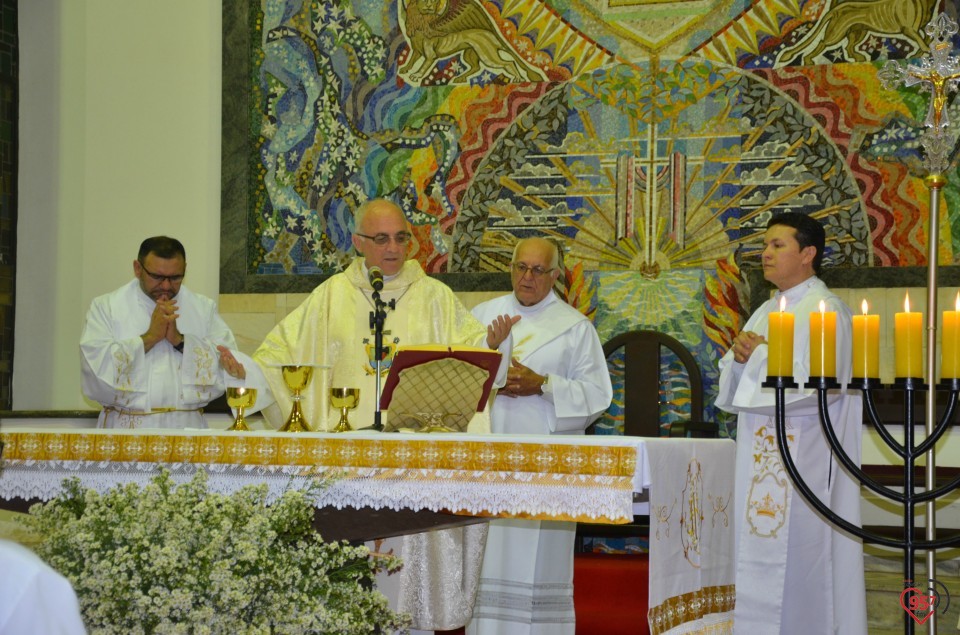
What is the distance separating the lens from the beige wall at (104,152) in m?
8.92

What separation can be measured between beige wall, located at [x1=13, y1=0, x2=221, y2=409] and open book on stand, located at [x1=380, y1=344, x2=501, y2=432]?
187 inches

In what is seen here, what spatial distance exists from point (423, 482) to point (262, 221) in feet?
17.4

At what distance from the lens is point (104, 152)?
9.24 meters

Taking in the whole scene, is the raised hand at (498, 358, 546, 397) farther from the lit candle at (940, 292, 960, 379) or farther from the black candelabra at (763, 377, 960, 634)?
the lit candle at (940, 292, 960, 379)

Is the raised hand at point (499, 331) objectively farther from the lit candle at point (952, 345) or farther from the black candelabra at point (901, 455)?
the lit candle at point (952, 345)

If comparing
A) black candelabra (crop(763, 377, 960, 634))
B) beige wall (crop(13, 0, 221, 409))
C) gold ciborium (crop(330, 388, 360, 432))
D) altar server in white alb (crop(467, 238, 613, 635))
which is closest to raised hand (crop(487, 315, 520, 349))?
altar server in white alb (crop(467, 238, 613, 635))

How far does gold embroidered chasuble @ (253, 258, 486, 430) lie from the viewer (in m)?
5.38

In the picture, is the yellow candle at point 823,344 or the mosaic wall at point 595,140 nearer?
the yellow candle at point 823,344

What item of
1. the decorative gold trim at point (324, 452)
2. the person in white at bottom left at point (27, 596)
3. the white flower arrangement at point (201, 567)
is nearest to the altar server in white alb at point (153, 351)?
the decorative gold trim at point (324, 452)

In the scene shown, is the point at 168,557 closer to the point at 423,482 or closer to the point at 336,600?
the point at 336,600

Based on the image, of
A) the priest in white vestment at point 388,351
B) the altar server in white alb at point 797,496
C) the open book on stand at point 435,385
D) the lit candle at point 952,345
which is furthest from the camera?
the altar server in white alb at point 797,496

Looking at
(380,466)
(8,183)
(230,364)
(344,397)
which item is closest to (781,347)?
(380,466)

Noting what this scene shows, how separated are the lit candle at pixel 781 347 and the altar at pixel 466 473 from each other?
2.20ft

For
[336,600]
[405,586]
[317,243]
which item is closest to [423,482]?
[336,600]
